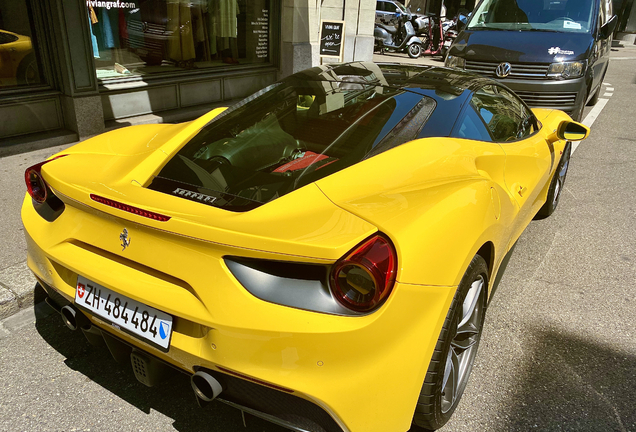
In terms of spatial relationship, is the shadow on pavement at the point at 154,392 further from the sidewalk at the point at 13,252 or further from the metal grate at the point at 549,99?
the metal grate at the point at 549,99

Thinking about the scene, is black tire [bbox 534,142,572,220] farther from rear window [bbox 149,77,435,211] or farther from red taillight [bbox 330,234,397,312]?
red taillight [bbox 330,234,397,312]

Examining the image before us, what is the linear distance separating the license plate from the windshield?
7027mm

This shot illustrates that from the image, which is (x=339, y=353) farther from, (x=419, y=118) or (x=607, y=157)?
(x=607, y=157)

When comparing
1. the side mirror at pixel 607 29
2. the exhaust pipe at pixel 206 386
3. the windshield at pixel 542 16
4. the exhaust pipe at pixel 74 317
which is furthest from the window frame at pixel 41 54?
the side mirror at pixel 607 29

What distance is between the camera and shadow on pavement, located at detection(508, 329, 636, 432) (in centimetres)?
224

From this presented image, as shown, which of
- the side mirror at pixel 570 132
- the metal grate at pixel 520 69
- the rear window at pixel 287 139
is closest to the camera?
the rear window at pixel 287 139

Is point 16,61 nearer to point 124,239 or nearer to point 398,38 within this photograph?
point 124,239

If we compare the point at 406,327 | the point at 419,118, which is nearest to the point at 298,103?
the point at 419,118

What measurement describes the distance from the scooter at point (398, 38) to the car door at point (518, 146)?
1502cm

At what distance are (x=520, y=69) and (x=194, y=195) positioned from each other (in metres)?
5.97

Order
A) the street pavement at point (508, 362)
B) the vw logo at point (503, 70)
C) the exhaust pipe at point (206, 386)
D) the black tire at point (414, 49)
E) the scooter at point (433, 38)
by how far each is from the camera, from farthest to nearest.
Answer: the scooter at point (433, 38) → the black tire at point (414, 49) → the vw logo at point (503, 70) → the street pavement at point (508, 362) → the exhaust pipe at point (206, 386)

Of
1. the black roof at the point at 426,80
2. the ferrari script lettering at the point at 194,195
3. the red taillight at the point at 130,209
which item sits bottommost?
the ferrari script lettering at the point at 194,195

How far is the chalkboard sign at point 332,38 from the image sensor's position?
9516 millimetres

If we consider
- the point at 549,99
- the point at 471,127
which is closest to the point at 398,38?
the point at 549,99
